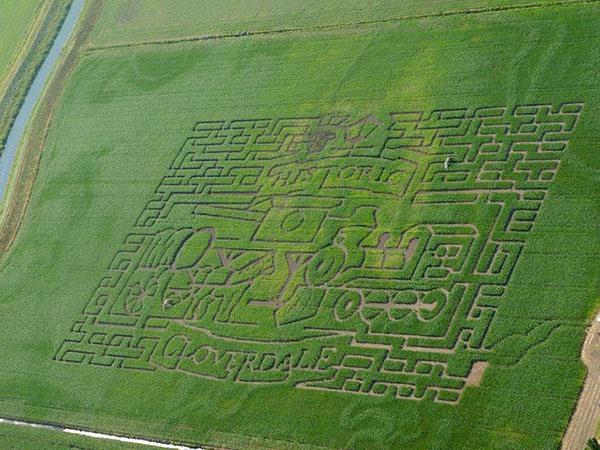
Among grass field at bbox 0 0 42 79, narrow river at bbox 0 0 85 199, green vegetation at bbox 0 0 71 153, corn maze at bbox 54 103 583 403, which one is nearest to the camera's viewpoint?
corn maze at bbox 54 103 583 403

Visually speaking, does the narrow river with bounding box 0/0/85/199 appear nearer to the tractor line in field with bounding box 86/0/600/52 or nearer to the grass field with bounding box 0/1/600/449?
the grass field with bounding box 0/1/600/449

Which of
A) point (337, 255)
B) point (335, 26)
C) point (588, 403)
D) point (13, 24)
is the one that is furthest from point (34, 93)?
point (588, 403)

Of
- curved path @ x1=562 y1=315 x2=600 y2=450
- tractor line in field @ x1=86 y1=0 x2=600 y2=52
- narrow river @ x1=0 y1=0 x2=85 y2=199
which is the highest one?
tractor line in field @ x1=86 y1=0 x2=600 y2=52

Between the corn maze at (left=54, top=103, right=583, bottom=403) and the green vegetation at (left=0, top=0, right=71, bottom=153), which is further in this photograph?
the green vegetation at (left=0, top=0, right=71, bottom=153)

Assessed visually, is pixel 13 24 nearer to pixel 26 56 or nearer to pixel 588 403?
pixel 26 56

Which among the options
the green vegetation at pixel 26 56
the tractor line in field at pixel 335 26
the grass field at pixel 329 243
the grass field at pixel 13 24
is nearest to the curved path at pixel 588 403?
the grass field at pixel 329 243

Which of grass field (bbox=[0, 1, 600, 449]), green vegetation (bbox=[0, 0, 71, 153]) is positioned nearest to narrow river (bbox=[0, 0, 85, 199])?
green vegetation (bbox=[0, 0, 71, 153])
